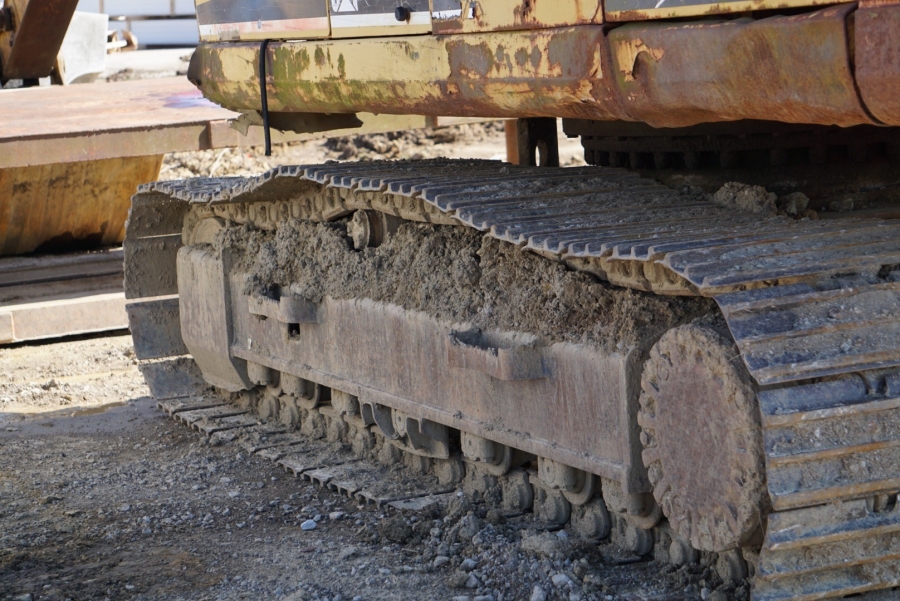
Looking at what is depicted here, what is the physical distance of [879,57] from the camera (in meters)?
2.63

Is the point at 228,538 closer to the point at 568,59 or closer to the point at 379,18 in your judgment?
the point at 379,18

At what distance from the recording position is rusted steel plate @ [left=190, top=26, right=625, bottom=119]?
138 inches

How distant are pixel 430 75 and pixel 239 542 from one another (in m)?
1.69

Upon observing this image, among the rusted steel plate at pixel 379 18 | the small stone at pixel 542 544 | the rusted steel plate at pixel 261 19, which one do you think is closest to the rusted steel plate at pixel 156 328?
the rusted steel plate at pixel 261 19

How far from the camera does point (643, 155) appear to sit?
189 inches

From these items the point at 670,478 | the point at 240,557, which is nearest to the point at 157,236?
the point at 240,557

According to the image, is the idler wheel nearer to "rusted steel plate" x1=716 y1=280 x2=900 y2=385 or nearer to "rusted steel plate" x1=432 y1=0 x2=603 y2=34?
"rusted steel plate" x1=716 y1=280 x2=900 y2=385

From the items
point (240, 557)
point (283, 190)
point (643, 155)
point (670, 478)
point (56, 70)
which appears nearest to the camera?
point (670, 478)

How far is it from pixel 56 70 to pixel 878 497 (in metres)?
8.54

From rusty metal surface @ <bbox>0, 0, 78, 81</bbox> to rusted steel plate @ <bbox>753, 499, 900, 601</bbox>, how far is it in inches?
292

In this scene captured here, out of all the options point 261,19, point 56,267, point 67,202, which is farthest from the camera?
point 67,202

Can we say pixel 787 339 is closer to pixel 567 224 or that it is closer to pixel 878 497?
pixel 878 497

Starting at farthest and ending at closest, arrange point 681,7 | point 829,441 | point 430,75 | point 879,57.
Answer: point 430,75 < point 681,7 < point 829,441 < point 879,57

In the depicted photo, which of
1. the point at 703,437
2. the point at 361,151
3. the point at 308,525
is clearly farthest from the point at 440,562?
the point at 361,151
